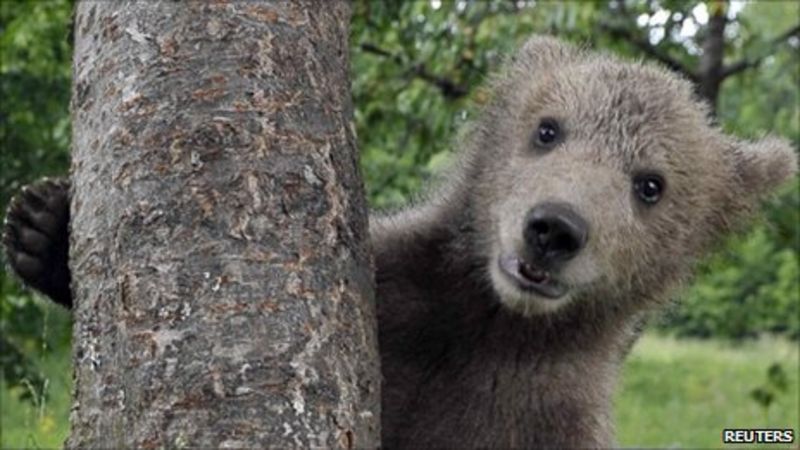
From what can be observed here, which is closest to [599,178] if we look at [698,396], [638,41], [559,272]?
[559,272]

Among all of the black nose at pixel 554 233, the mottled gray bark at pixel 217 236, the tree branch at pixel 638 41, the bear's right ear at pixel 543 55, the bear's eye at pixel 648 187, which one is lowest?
the mottled gray bark at pixel 217 236

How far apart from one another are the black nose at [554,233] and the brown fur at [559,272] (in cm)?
6

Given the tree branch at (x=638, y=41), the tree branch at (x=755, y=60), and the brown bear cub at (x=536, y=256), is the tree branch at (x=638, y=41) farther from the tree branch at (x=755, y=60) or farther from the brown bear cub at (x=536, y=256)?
the brown bear cub at (x=536, y=256)

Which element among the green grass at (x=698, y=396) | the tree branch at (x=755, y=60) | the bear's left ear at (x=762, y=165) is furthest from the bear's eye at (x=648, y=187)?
the tree branch at (x=755, y=60)

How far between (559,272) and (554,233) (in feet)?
0.65

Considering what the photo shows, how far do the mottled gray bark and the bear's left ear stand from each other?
2.01 m

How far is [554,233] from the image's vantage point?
4.59 m

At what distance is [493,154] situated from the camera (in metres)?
5.42

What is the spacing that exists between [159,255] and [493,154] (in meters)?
1.91

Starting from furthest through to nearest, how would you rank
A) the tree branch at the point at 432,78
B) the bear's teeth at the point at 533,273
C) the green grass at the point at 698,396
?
the green grass at the point at 698,396
the tree branch at the point at 432,78
the bear's teeth at the point at 533,273

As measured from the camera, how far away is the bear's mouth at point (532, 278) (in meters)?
4.75

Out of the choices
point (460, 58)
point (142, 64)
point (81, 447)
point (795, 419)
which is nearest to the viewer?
point (81, 447)

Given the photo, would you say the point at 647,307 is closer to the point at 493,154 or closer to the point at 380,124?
the point at 493,154

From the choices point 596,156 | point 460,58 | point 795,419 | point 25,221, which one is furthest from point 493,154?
point 795,419
